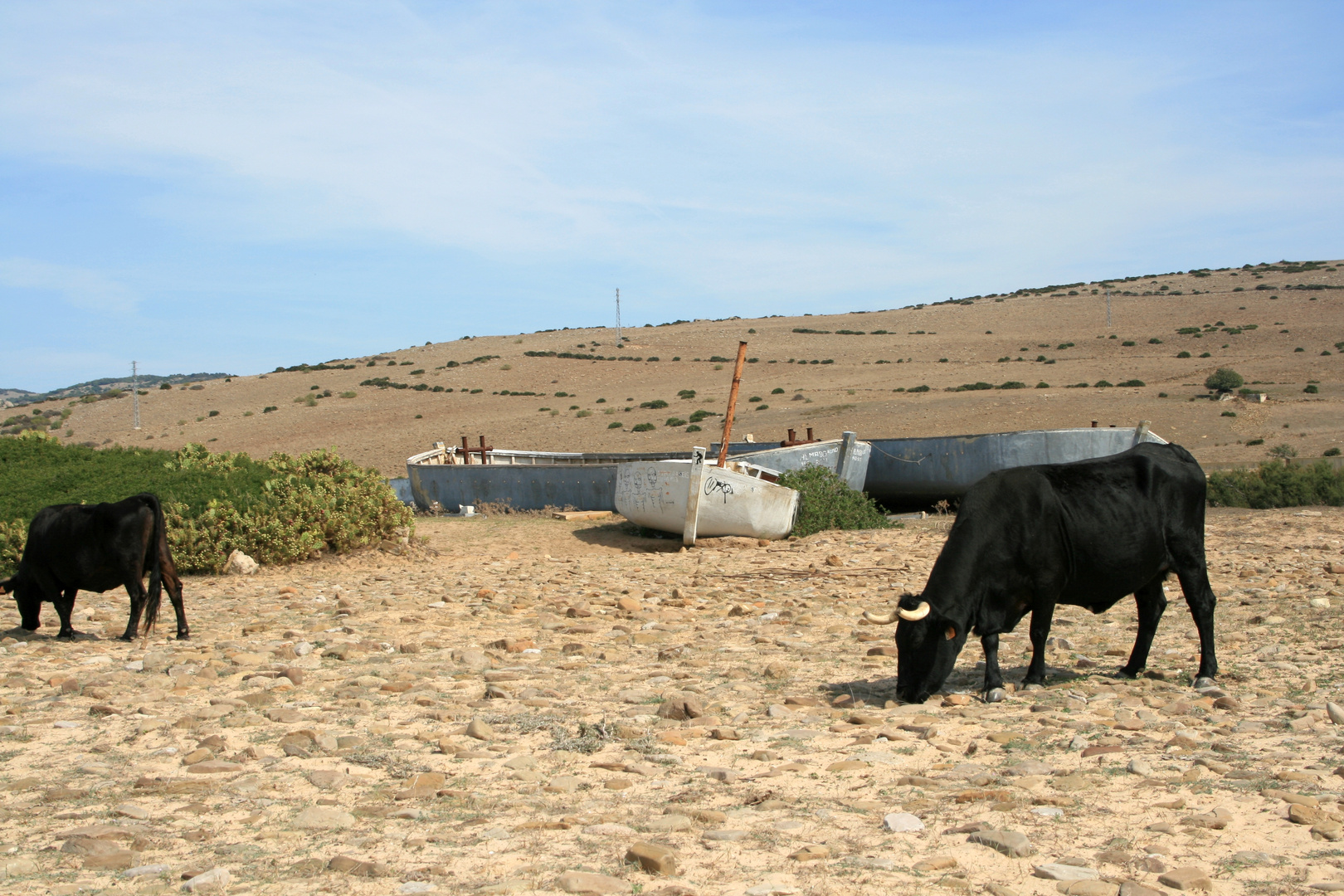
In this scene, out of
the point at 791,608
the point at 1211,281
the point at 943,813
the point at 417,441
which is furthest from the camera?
the point at 1211,281

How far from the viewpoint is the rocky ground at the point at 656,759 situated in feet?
13.1

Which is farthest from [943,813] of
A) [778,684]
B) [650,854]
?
[778,684]

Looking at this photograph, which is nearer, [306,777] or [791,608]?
[306,777]

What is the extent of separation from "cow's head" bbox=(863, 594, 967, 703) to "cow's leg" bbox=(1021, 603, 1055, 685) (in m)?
0.63

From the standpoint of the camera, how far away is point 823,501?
60.1ft

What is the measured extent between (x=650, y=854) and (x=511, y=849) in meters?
0.62

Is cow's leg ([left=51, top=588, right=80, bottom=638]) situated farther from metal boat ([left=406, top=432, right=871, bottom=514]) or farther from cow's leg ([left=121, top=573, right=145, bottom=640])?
metal boat ([left=406, top=432, right=871, bottom=514])

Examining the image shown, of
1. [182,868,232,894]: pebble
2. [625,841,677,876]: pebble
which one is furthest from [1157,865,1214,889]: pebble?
[182,868,232,894]: pebble

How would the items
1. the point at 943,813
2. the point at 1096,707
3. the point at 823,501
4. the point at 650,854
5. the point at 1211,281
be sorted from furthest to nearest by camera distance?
the point at 1211,281 → the point at 823,501 → the point at 1096,707 → the point at 943,813 → the point at 650,854

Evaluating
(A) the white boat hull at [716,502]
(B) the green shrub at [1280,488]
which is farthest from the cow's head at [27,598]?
(B) the green shrub at [1280,488]

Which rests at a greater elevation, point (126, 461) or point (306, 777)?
point (126, 461)

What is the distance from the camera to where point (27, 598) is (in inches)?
371

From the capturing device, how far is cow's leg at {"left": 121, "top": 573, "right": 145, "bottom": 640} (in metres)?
8.98

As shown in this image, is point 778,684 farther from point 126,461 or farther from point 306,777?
point 126,461
